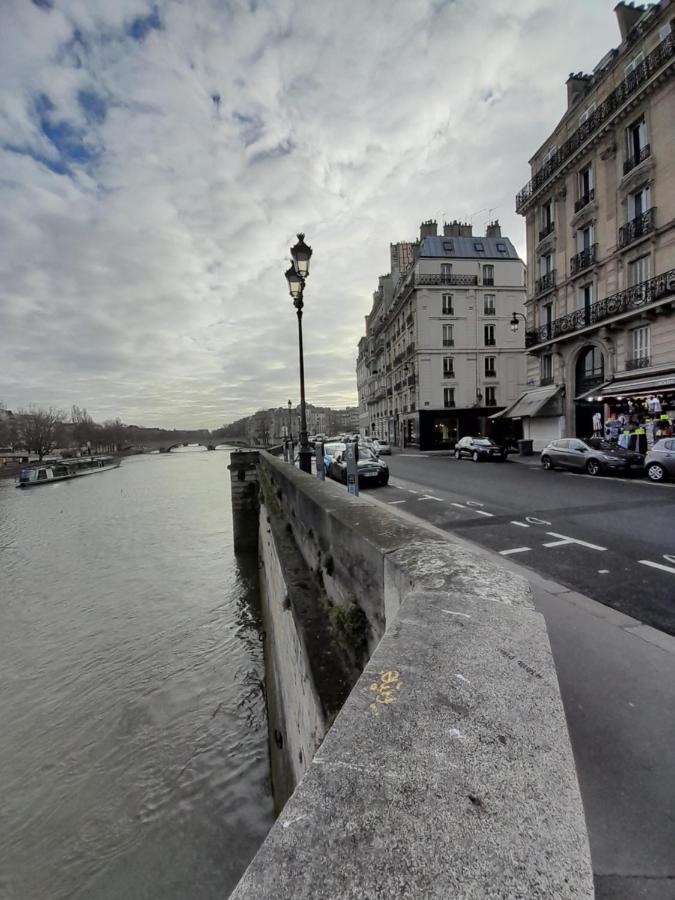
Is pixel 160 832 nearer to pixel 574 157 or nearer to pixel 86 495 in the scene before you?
pixel 574 157

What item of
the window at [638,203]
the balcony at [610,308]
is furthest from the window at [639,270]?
the window at [638,203]

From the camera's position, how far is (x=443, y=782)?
89 cm

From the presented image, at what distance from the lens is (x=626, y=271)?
18.3 metres

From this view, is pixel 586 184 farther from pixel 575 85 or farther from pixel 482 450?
pixel 482 450

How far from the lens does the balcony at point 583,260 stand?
20.0 meters

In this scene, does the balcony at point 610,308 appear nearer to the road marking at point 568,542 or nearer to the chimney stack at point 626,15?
the chimney stack at point 626,15

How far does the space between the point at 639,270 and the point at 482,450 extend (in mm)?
10147

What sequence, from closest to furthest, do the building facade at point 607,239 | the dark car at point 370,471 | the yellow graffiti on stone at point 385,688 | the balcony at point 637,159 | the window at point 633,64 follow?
the yellow graffiti on stone at point 385,688, the dark car at point 370,471, the building facade at point 607,239, the balcony at point 637,159, the window at point 633,64

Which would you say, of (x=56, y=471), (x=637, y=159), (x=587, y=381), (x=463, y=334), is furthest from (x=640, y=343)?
(x=56, y=471)

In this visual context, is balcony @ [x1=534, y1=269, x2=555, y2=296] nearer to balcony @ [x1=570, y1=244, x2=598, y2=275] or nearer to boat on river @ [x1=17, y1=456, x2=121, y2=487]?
balcony @ [x1=570, y1=244, x2=598, y2=275]

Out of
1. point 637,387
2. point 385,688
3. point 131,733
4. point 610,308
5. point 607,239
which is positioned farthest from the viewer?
point 607,239

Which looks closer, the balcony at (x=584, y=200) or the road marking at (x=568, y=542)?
the road marking at (x=568, y=542)

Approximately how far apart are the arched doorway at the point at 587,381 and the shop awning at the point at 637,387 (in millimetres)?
1474

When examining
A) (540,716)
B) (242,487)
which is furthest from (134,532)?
(540,716)
